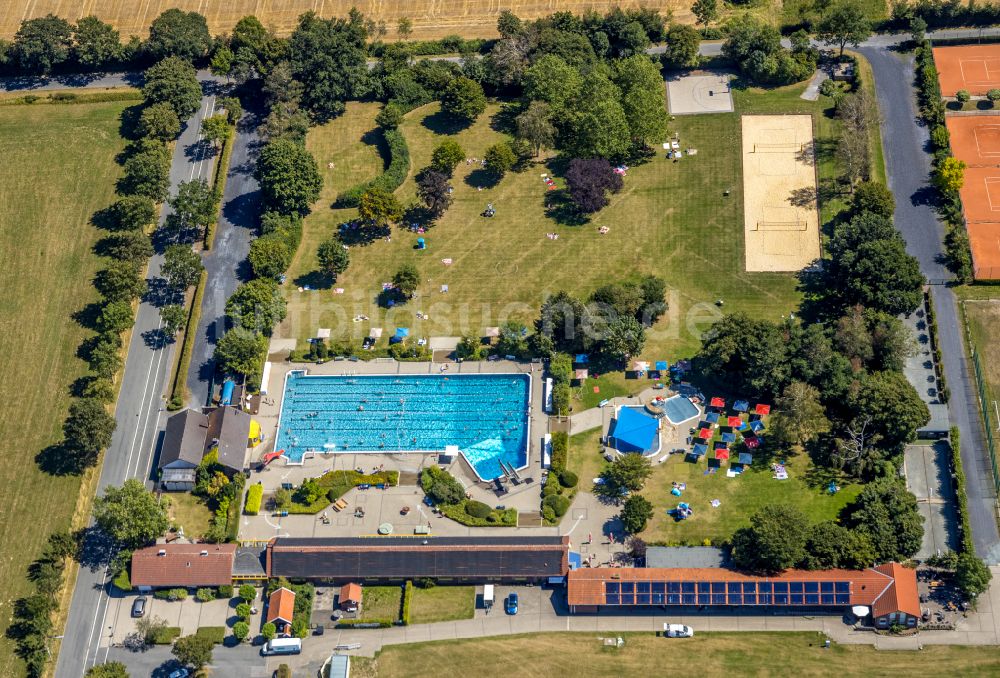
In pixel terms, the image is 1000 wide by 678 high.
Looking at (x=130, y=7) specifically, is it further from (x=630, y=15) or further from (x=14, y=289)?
(x=630, y=15)

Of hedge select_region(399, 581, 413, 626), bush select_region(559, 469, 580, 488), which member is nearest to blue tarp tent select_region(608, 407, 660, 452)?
bush select_region(559, 469, 580, 488)

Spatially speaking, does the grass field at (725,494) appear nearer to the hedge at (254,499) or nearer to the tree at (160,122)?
A: the hedge at (254,499)

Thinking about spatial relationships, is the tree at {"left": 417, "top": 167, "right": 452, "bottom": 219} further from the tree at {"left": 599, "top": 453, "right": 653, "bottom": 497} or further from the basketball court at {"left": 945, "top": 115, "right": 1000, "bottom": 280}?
the basketball court at {"left": 945, "top": 115, "right": 1000, "bottom": 280}

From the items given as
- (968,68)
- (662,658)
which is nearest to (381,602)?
(662,658)

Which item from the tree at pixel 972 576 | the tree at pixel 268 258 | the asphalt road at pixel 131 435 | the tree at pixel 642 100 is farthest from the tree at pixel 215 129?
the tree at pixel 972 576

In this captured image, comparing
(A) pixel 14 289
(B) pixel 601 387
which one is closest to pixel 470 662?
(B) pixel 601 387
